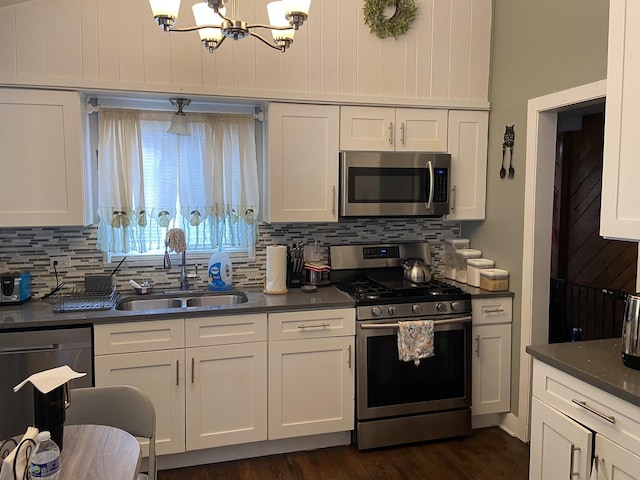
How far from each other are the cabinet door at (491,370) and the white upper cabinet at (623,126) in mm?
1404

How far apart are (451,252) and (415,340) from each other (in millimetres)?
948

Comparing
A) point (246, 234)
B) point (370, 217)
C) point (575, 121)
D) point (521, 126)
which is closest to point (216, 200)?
point (246, 234)

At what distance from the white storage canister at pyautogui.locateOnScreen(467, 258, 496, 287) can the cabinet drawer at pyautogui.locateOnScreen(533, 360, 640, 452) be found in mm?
1302

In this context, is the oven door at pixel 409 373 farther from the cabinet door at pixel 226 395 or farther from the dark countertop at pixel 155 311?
the cabinet door at pixel 226 395

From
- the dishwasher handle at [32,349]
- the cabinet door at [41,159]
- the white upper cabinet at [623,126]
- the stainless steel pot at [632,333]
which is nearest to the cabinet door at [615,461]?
the stainless steel pot at [632,333]

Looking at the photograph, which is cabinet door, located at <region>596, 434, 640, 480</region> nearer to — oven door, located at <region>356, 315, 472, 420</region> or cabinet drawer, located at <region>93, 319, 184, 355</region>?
oven door, located at <region>356, 315, 472, 420</region>

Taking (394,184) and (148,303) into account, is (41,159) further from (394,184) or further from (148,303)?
(394,184)

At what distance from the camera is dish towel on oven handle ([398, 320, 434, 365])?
293 cm

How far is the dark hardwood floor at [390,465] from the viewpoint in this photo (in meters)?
2.74

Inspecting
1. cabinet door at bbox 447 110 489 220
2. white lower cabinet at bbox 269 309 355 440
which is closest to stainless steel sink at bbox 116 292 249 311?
white lower cabinet at bbox 269 309 355 440

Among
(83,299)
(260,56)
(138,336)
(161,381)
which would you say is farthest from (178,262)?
(260,56)

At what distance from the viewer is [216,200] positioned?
327 cm

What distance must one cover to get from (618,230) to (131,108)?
2667mm

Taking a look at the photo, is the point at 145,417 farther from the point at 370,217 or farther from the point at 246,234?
the point at 370,217
